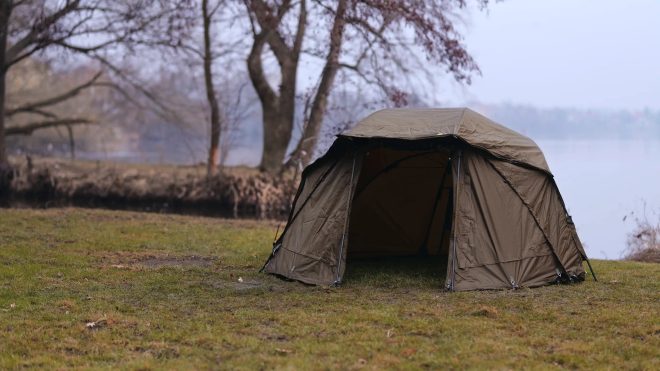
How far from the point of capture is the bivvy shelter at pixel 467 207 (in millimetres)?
7957

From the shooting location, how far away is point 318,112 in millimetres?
20609

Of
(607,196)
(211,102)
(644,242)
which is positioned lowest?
(644,242)

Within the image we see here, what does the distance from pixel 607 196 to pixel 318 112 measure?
29.6 feet

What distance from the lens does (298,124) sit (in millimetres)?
22141

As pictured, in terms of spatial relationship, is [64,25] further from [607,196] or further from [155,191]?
[607,196]

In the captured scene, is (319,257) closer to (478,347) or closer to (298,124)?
(478,347)

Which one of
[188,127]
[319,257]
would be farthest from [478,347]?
[188,127]

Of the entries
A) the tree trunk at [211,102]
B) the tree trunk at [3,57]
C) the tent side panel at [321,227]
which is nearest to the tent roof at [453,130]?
the tent side panel at [321,227]

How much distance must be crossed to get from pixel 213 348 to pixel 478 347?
195cm

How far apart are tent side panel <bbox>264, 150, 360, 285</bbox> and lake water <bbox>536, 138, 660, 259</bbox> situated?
713cm

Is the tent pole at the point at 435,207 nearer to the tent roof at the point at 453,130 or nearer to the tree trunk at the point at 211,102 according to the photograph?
the tent roof at the point at 453,130

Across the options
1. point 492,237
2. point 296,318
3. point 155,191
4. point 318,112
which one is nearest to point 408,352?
point 296,318

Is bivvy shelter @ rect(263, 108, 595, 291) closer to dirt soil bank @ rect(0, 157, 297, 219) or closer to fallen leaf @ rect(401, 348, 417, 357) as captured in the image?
fallen leaf @ rect(401, 348, 417, 357)

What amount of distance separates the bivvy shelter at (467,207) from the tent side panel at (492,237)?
0.01 m
